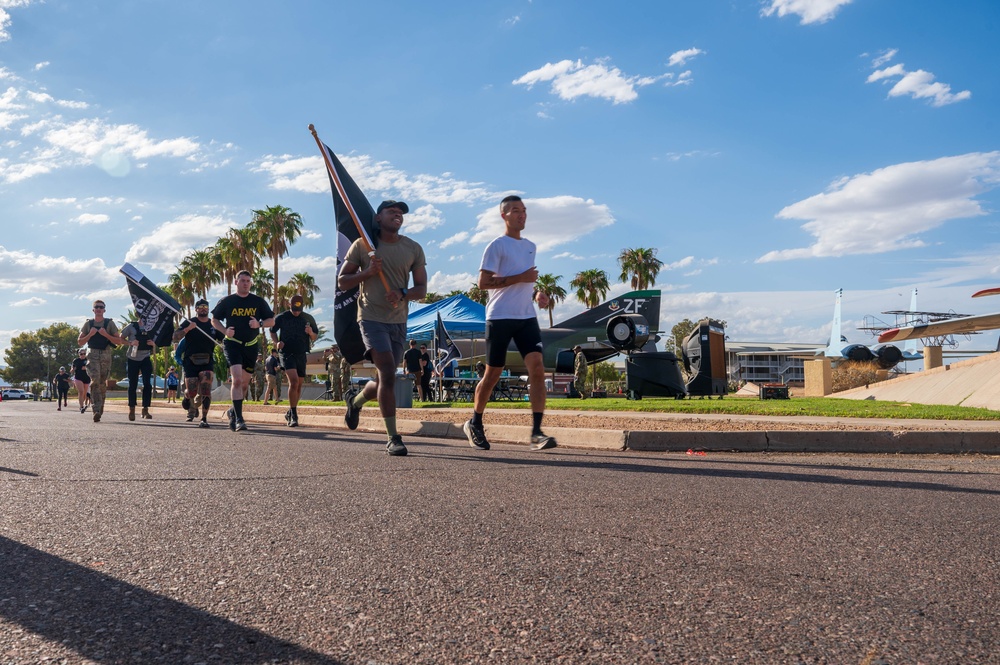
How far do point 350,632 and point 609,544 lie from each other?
48.7 inches

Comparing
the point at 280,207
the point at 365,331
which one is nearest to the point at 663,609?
the point at 365,331

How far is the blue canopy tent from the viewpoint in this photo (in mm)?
29578

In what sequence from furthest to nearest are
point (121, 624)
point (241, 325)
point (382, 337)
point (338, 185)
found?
point (241, 325) < point (338, 185) < point (382, 337) < point (121, 624)

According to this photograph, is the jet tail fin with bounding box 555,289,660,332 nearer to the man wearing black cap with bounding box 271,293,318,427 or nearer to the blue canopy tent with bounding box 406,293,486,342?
the blue canopy tent with bounding box 406,293,486,342

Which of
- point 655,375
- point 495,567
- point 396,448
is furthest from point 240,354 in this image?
point 655,375

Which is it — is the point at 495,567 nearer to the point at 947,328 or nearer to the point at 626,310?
the point at 947,328

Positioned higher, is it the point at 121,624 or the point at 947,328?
the point at 947,328

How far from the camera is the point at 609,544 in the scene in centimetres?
289

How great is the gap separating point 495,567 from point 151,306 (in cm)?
1279

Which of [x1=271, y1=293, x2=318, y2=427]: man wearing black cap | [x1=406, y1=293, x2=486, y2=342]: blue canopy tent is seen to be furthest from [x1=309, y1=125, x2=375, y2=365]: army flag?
[x1=406, y1=293, x2=486, y2=342]: blue canopy tent

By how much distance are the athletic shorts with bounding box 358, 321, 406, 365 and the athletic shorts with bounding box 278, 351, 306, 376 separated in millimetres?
4563

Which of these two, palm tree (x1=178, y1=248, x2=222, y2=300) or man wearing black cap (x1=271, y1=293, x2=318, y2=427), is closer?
man wearing black cap (x1=271, y1=293, x2=318, y2=427)

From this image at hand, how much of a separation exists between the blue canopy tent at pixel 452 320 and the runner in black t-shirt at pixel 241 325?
18.5 m

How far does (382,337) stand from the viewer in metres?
6.58
